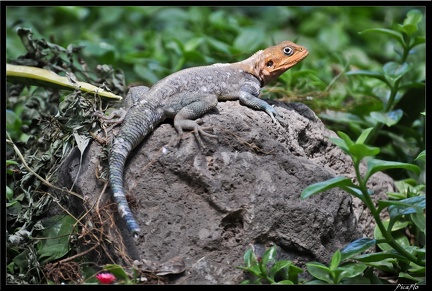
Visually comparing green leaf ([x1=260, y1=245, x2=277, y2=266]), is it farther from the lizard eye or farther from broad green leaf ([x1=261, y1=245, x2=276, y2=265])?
the lizard eye

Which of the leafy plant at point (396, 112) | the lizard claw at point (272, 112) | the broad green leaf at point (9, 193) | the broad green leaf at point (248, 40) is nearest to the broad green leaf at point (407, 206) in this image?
the lizard claw at point (272, 112)

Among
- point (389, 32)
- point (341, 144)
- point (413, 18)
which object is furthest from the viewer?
point (413, 18)

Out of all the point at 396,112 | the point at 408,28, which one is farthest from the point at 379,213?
the point at 408,28

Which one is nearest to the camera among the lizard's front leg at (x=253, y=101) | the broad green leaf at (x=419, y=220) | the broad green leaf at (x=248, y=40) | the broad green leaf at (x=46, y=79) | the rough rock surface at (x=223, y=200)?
the rough rock surface at (x=223, y=200)

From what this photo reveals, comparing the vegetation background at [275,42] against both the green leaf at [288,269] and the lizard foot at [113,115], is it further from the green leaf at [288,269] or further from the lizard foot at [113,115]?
the green leaf at [288,269]

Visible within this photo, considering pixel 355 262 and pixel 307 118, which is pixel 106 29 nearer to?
pixel 307 118

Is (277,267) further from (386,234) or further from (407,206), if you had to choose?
(407,206)

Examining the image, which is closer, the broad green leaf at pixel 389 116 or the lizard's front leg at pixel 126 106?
the lizard's front leg at pixel 126 106
